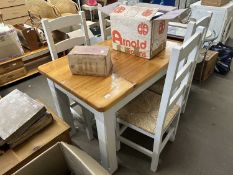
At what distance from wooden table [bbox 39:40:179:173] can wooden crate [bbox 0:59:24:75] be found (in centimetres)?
128

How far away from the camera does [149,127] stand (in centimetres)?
128

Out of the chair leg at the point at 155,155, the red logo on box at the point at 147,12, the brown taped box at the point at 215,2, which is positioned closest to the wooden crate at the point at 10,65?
the red logo on box at the point at 147,12

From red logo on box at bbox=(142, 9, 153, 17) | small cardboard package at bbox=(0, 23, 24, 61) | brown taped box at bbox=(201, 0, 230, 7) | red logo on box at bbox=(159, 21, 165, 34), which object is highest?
red logo on box at bbox=(142, 9, 153, 17)

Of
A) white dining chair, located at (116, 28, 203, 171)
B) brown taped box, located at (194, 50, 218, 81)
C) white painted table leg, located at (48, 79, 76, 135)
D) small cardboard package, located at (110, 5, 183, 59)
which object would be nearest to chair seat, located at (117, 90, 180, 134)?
white dining chair, located at (116, 28, 203, 171)

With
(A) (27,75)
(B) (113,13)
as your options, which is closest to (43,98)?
(A) (27,75)

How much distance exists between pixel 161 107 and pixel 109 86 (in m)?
0.32

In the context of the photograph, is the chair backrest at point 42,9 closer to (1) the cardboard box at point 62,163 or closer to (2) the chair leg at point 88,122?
(2) the chair leg at point 88,122

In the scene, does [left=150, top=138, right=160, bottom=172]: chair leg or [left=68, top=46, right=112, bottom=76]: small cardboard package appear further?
[left=150, top=138, right=160, bottom=172]: chair leg

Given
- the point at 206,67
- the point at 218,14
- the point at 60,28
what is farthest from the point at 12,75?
the point at 218,14

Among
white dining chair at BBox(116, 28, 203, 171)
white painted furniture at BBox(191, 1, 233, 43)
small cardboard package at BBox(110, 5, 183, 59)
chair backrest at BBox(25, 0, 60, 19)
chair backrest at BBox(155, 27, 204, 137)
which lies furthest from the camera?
chair backrest at BBox(25, 0, 60, 19)

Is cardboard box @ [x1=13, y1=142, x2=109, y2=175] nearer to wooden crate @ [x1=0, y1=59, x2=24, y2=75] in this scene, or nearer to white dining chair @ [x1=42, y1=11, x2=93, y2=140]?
white dining chair @ [x1=42, y1=11, x2=93, y2=140]

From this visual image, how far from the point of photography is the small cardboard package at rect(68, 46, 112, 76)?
3.63 feet

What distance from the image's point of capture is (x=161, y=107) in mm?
1131

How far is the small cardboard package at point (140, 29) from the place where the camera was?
3.82 feet
